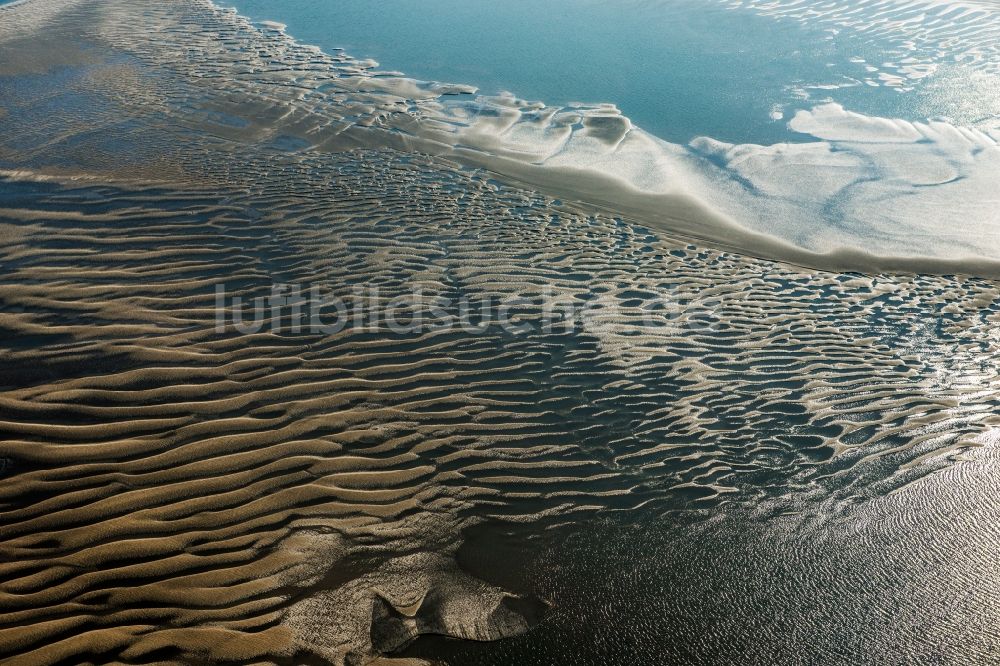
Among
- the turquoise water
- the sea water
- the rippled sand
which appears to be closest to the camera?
the rippled sand

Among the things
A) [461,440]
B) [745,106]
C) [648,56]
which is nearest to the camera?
[461,440]

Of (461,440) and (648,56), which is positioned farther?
(648,56)

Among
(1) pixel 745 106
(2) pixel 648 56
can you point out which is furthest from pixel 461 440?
(2) pixel 648 56

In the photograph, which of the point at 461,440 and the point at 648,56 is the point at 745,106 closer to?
the point at 648,56

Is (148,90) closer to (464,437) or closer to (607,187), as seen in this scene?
(607,187)

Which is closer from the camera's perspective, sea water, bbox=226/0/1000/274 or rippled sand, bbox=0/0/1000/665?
rippled sand, bbox=0/0/1000/665

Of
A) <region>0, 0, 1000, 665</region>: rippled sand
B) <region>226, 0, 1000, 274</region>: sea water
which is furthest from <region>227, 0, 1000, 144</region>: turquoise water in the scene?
<region>0, 0, 1000, 665</region>: rippled sand

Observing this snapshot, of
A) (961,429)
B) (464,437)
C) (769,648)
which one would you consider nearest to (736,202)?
(961,429)

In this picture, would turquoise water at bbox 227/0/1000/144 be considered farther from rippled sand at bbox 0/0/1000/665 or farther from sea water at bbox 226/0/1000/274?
rippled sand at bbox 0/0/1000/665
